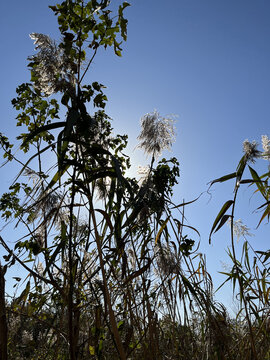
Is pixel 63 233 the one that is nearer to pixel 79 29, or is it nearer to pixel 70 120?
pixel 70 120

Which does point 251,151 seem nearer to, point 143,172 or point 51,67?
point 143,172

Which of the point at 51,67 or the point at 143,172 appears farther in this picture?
the point at 143,172

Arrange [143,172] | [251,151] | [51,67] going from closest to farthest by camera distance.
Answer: [51,67] → [251,151] → [143,172]

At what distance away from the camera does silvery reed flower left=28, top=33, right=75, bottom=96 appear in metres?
1.41

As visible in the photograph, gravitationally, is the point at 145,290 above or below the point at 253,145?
below

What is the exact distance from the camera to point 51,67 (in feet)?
4.72

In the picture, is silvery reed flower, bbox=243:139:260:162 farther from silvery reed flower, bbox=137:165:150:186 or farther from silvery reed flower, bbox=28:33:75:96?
silvery reed flower, bbox=28:33:75:96

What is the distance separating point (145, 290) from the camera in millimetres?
1623

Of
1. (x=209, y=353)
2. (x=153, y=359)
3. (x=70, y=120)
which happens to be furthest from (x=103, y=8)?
(x=209, y=353)

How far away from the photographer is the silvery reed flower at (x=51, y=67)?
1.41 m

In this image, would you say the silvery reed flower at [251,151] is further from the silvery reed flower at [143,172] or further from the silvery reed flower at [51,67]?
the silvery reed flower at [51,67]

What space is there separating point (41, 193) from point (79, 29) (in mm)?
755

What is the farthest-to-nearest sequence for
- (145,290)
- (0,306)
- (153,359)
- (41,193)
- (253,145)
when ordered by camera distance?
(253,145), (145,290), (153,359), (41,193), (0,306)

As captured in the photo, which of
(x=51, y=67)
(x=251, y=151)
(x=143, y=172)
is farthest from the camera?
(x=143, y=172)
